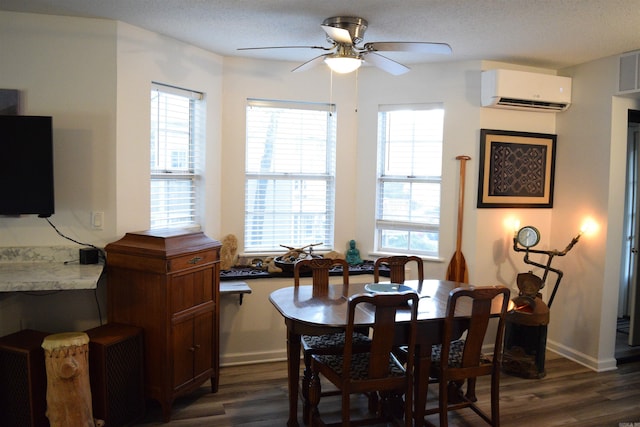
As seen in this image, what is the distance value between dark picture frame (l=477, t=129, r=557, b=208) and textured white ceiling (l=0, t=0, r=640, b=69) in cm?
72

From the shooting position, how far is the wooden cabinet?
3.00 m

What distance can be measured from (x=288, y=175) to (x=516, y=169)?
6.51 ft

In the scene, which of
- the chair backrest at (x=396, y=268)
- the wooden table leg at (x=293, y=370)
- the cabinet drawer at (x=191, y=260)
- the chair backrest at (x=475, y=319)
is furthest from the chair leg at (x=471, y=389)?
the cabinet drawer at (x=191, y=260)

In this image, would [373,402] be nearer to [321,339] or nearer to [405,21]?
[321,339]

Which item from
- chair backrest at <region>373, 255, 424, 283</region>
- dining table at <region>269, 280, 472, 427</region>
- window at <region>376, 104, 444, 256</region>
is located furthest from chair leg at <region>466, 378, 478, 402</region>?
window at <region>376, 104, 444, 256</region>

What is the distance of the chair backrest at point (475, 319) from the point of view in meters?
2.67

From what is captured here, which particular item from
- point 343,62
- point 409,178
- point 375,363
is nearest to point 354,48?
point 343,62

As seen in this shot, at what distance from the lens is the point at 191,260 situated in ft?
10.4

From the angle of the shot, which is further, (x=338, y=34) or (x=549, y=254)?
(x=549, y=254)

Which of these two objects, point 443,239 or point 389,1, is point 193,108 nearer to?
point 389,1

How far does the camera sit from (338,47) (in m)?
3.10

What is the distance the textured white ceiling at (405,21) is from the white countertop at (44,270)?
1509mm

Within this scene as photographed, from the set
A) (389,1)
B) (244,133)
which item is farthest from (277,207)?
(389,1)

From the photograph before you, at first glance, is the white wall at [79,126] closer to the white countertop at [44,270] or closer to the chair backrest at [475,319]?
the white countertop at [44,270]
